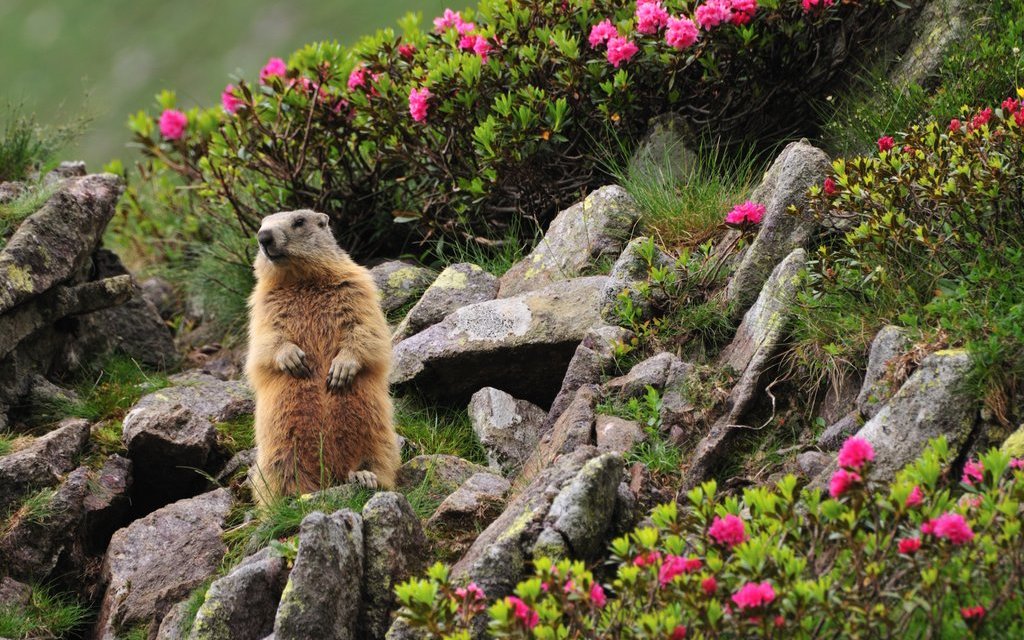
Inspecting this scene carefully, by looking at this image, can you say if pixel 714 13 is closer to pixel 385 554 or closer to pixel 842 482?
pixel 385 554

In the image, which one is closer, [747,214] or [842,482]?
[842,482]

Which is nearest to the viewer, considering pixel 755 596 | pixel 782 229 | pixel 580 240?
pixel 755 596

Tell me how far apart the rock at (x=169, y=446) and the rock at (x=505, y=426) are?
1776 mm

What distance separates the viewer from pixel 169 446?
7820 mm

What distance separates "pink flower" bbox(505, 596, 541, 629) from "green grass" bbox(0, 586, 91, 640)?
3.46 meters

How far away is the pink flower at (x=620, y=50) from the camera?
8.86 metres

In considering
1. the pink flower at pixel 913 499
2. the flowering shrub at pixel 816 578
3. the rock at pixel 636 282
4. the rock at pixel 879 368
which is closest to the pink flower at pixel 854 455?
the flowering shrub at pixel 816 578

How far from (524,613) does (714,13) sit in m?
5.40

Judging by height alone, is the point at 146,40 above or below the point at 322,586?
above

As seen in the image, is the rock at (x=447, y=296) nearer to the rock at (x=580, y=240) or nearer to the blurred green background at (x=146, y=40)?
the rock at (x=580, y=240)

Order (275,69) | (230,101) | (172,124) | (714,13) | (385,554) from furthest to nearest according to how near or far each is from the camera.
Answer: (172,124), (230,101), (275,69), (714,13), (385,554)

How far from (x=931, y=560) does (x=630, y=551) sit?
3.79 feet

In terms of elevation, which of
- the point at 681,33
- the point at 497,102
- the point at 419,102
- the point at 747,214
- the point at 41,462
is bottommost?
the point at 747,214

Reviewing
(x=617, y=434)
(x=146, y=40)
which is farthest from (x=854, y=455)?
(x=146, y=40)
